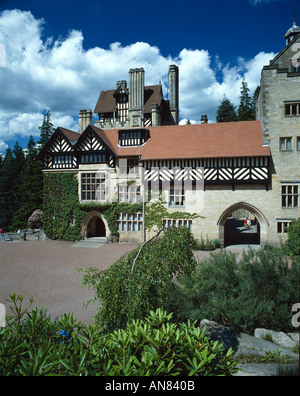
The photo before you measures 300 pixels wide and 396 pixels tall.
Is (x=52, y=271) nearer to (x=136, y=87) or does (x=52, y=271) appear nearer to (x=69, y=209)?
(x=69, y=209)

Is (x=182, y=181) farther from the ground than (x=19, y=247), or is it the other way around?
(x=182, y=181)

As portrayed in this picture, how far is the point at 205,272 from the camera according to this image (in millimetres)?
7699

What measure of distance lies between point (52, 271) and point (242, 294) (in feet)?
30.6

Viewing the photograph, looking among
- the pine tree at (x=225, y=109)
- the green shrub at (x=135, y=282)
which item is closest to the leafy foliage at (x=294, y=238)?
the green shrub at (x=135, y=282)

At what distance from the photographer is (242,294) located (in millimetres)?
6668

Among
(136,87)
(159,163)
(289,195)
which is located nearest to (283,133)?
(289,195)

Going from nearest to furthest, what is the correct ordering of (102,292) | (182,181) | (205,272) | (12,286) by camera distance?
1. (102,292)
2. (205,272)
3. (12,286)
4. (182,181)

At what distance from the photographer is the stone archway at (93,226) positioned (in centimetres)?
2014

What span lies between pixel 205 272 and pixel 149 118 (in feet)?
81.8

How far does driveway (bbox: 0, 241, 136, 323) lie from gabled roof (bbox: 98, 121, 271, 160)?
7280 mm
